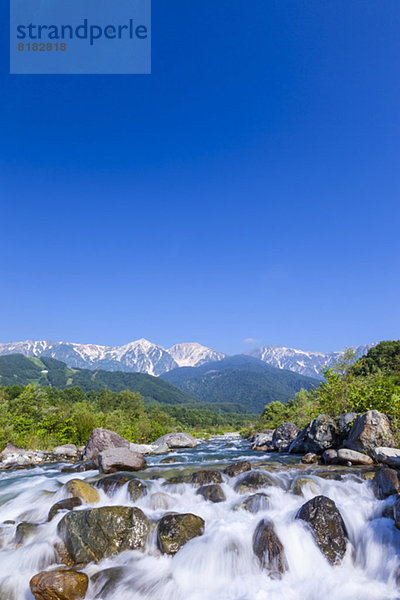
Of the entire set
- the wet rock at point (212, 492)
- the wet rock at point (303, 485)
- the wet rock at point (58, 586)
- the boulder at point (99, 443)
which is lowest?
the boulder at point (99, 443)

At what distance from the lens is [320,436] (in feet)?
80.5

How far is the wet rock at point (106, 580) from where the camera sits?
29.6ft

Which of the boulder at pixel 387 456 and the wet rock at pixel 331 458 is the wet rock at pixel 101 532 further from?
the wet rock at pixel 331 458

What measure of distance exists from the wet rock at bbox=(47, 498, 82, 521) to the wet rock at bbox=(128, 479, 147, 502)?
216 centimetres

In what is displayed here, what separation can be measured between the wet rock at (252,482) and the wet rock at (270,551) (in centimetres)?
384

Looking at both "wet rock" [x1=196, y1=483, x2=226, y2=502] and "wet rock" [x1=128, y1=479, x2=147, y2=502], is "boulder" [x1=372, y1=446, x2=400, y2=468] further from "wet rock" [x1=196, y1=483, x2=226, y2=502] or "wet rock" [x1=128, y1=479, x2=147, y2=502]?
"wet rock" [x1=128, y1=479, x2=147, y2=502]

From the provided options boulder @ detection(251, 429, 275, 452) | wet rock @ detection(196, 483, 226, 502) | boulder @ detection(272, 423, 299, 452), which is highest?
wet rock @ detection(196, 483, 226, 502)

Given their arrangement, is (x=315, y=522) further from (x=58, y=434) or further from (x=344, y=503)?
(x=58, y=434)

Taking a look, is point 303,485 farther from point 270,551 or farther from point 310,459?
point 310,459

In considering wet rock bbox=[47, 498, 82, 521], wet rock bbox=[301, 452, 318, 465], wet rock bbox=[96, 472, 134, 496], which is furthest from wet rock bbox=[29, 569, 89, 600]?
wet rock bbox=[301, 452, 318, 465]

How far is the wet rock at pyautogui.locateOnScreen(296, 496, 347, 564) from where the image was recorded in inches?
406

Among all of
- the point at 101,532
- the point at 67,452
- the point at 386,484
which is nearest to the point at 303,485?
the point at 386,484

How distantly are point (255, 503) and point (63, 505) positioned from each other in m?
7.78

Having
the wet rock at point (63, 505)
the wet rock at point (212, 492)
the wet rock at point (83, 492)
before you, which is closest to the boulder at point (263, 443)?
the wet rock at point (212, 492)
